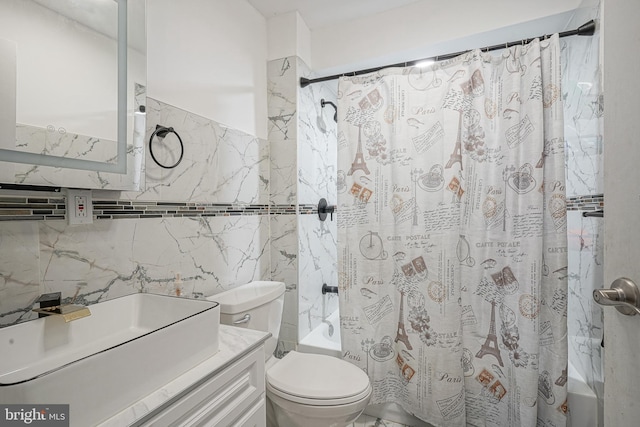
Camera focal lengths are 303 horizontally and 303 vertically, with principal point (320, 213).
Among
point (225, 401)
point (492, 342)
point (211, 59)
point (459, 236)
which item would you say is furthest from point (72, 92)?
point (492, 342)

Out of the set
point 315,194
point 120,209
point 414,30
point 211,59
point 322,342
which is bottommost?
point 322,342

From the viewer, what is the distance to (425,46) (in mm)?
1858

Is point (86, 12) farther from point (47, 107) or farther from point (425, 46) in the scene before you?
point (425, 46)

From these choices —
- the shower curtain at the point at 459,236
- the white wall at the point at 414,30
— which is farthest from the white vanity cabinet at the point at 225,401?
the white wall at the point at 414,30

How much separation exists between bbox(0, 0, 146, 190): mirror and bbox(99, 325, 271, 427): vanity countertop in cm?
68

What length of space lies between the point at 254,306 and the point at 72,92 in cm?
107

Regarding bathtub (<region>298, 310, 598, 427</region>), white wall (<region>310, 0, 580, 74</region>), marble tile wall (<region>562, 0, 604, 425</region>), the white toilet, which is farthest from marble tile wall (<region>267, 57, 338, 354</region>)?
marble tile wall (<region>562, 0, 604, 425</region>)

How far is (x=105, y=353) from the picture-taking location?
2.21 ft

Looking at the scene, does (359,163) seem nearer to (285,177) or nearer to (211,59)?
(285,177)

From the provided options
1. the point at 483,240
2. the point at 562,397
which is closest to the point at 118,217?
the point at 483,240

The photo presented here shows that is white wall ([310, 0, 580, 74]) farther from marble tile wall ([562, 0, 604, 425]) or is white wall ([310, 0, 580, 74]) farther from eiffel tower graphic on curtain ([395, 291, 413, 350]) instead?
eiffel tower graphic on curtain ([395, 291, 413, 350])

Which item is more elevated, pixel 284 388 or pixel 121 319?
pixel 121 319

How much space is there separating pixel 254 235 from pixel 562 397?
71.3 inches

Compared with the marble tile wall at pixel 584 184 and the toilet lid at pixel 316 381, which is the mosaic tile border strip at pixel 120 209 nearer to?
the toilet lid at pixel 316 381
